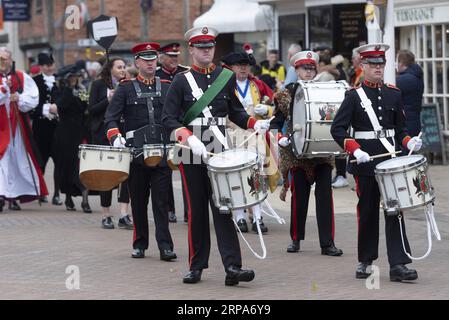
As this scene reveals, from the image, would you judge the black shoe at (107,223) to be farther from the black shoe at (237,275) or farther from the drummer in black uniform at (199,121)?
the black shoe at (237,275)

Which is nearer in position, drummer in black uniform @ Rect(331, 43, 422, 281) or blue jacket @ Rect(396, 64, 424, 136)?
drummer in black uniform @ Rect(331, 43, 422, 281)

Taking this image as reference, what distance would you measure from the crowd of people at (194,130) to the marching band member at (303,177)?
1 cm

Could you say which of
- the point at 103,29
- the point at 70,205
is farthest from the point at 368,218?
the point at 70,205

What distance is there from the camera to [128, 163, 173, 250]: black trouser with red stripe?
11.3 m

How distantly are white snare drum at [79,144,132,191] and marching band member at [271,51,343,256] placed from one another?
1583 mm

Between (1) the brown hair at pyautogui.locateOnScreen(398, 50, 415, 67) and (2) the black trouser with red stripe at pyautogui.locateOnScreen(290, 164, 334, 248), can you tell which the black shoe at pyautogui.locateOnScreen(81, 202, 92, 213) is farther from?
(1) the brown hair at pyautogui.locateOnScreen(398, 50, 415, 67)

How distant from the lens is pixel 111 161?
36.2ft

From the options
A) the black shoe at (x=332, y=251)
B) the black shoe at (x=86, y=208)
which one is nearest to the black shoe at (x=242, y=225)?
the black shoe at (x=332, y=251)

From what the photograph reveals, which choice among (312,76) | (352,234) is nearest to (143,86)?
(312,76)

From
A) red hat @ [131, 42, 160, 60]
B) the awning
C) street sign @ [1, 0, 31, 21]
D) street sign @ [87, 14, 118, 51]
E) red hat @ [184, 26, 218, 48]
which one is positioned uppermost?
street sign @ [1, 0, 31, 21]

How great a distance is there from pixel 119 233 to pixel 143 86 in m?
2.47

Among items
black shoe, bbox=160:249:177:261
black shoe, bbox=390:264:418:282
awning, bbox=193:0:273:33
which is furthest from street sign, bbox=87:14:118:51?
awning, bbox=193:0:273:33
